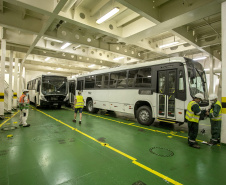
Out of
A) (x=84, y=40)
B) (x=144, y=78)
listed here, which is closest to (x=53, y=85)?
(x=84, y=40)

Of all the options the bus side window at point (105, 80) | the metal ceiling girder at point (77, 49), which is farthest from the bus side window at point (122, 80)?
the metal ceiling girder at point (77, 49)

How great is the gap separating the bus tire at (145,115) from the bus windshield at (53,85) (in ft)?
27.5

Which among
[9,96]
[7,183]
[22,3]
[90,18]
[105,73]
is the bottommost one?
[7,183]

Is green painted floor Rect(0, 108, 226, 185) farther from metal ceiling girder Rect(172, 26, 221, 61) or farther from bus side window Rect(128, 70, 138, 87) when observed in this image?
metal ceiling girder Rect(172, 26, 221, 61)

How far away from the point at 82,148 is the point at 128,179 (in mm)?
1949

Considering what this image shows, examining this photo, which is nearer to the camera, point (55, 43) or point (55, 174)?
point (55, 174)

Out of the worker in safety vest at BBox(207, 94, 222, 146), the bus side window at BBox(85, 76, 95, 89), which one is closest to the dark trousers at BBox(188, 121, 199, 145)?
the worker in safety vest at BBox(207, 94, 222, 146)

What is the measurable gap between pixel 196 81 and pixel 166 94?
1.41 m

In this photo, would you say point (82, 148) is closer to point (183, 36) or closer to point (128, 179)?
point (128, 179)

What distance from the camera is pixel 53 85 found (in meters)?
12.7

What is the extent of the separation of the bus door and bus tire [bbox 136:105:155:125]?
0.53m

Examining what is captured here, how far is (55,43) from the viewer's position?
11.6 meters

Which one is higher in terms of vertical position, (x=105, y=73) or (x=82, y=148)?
(x=105, y=73)

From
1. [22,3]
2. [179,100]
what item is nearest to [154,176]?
Result: [179,100]
